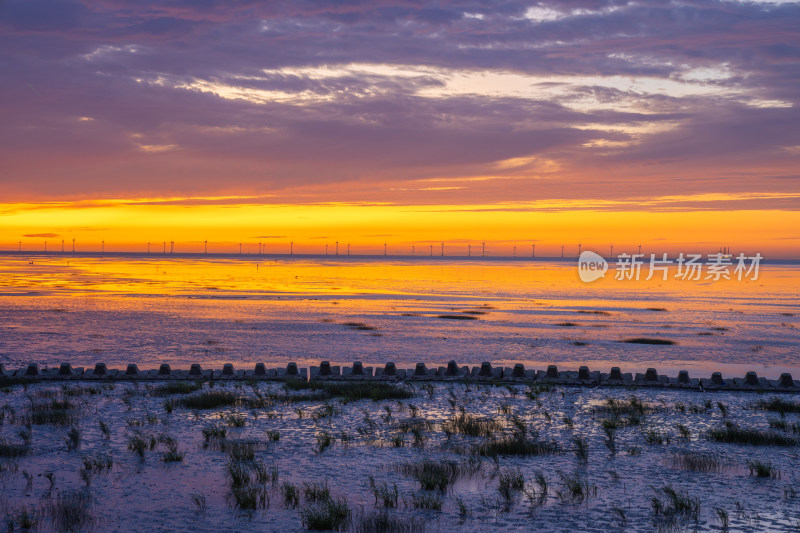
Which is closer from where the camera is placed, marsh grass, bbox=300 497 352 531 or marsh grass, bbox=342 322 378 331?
marsh grass, bbox=300 497 352 531

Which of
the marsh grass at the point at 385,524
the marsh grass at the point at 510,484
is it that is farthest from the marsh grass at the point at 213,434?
the marsh grass at the point at 510,484

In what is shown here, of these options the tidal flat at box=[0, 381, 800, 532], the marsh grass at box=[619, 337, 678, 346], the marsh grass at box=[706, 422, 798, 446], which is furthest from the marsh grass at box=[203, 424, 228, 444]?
the marsh grass at box=[619, 337, 678, 346]

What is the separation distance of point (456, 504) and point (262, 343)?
1910 cm

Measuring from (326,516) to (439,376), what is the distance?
10.4 metres

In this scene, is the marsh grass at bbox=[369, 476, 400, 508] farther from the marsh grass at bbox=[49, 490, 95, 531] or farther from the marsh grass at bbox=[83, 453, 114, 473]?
the marsh grass at bbox=[83, 453, 114, 473]

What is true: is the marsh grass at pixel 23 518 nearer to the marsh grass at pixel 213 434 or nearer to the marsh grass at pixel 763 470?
the marsh grass at pixel 213 434

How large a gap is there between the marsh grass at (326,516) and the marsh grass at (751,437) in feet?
22.7

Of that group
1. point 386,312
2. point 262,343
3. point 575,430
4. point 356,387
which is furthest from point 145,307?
point 575,430

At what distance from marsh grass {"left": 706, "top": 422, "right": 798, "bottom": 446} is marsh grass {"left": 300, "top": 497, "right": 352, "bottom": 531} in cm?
693

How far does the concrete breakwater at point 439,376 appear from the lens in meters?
17.6

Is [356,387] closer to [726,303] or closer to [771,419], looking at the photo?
[771,419]

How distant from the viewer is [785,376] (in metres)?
17.5

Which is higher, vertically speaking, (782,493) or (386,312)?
(386,312)

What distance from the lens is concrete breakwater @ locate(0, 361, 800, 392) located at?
1756cm
